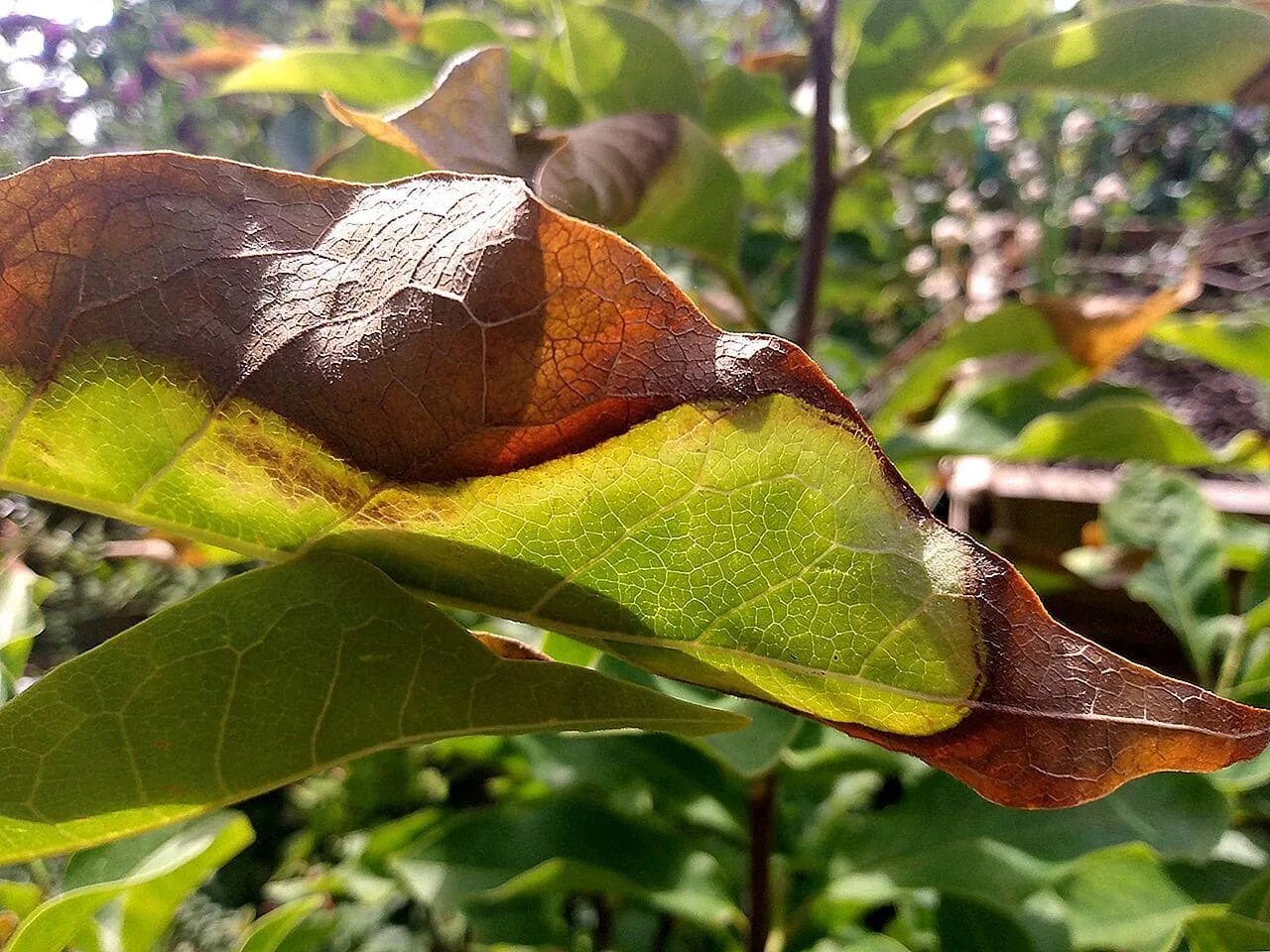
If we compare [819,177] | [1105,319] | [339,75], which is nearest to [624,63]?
[819,177]

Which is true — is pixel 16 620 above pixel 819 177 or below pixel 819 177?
below

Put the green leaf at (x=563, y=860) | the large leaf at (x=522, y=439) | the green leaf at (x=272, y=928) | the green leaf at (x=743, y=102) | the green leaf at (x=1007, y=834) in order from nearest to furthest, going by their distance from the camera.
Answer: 1. the large leaf at (x=522, y=439)
2. the green leaf at (x=272, y=928)
3. the green leaf at (x=1007, y=834)
4. the green leaf at (x=563, y=860)
5. the green leaf at (x=743, y=102)

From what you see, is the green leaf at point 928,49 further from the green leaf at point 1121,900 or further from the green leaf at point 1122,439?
the green leaf at point 1121,900

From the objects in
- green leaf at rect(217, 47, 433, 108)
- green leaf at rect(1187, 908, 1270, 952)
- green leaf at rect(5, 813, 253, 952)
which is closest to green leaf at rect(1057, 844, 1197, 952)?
green leaf at rect(1187, 908, 1270, 952)

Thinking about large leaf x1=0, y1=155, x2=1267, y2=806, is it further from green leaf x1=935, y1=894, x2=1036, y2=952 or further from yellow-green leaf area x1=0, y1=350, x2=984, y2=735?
green leaf x1=935, y1=894, x2=1036, y2=952

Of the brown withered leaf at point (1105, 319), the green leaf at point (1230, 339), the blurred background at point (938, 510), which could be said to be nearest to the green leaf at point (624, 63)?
the blurred background at point (938, 510)

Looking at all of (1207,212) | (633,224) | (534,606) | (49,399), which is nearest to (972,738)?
(534,606)

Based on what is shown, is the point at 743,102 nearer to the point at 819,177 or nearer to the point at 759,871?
the point at 819,177
